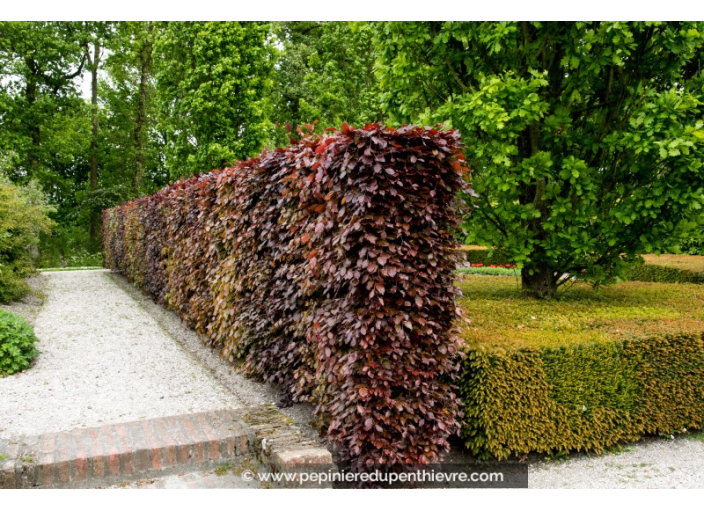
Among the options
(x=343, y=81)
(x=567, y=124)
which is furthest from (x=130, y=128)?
(x=567, y=124)

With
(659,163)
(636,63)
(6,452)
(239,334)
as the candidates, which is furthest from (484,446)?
(636,63)

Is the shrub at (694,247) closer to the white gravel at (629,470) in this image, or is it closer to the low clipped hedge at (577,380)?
the low clipped hedge at (577,380)

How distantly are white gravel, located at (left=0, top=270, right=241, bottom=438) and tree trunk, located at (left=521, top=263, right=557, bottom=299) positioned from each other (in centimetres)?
383

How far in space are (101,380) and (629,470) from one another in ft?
16.2

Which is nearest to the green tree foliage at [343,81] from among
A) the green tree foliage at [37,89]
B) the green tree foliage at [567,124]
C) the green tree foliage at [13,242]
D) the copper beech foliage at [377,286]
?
the green tree foliage at [13,242]

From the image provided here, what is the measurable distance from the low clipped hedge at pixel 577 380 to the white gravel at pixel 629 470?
0.12 metres

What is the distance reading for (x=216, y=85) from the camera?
1591cm

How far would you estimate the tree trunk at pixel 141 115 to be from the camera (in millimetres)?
25328

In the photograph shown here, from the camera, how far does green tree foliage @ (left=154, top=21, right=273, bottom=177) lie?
15.6 metres

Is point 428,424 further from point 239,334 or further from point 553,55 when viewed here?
point 553,55

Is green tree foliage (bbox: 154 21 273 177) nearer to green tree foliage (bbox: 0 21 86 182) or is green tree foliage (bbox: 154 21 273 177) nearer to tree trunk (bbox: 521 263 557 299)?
green tree foliage (bbox: 0 21 86 182)

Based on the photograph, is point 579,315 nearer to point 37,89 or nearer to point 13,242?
point 13,242

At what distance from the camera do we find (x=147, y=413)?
179 inches

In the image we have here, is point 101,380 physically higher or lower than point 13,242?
lower
